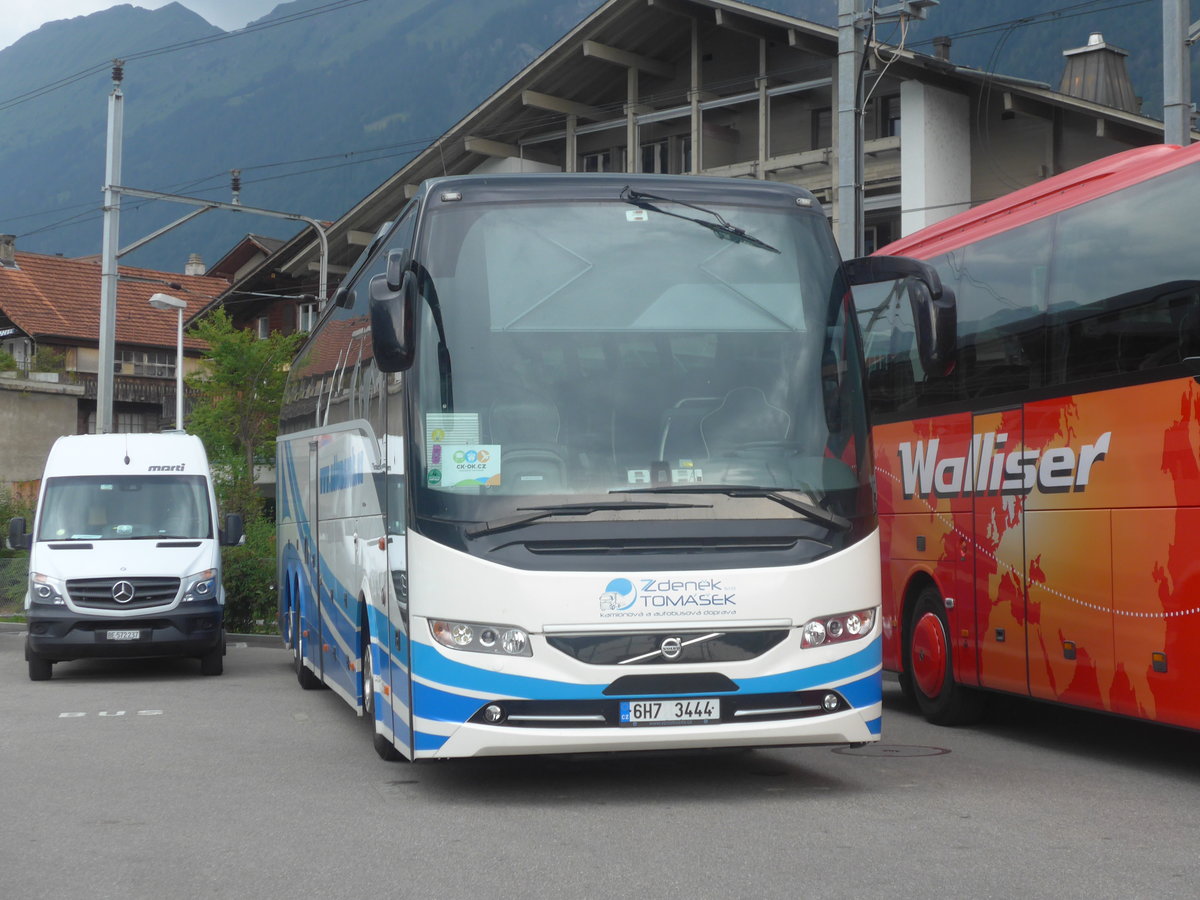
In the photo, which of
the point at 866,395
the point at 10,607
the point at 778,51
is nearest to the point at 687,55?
the point at 778,51

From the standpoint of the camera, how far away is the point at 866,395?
9359 millimetres

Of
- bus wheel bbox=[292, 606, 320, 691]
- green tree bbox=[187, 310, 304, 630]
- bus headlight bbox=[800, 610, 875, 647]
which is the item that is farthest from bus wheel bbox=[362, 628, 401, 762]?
green tree bbox=[187, 310, 304, 630]

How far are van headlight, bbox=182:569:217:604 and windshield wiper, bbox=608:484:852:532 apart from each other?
10611 millimetres

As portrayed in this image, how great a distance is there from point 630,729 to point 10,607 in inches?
931

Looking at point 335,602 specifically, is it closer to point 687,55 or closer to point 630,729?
point 630,729

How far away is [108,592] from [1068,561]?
425 inches

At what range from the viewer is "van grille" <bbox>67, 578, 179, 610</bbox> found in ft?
59.0

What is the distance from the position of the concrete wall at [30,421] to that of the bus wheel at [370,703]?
52013 mm

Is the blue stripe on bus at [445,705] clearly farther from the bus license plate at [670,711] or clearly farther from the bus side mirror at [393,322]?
the bus side mirror at [393,322]

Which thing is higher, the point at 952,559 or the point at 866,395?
the point at 866,395

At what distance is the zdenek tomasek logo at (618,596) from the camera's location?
8641 millimetres

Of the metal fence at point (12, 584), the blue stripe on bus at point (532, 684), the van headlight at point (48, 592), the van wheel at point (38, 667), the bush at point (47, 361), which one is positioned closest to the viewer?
the blue stripe on bus at point (532, 684)

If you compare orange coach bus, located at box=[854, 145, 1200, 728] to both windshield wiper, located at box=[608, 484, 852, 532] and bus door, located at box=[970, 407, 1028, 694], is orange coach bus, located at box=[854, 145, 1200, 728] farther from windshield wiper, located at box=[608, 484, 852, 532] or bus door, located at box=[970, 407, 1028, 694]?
windshield wiper, located at box=[608, 484, 852, 532]

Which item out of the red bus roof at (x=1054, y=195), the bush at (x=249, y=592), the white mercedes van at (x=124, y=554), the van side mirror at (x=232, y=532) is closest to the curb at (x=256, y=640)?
the bush at (x=249, y=592)
